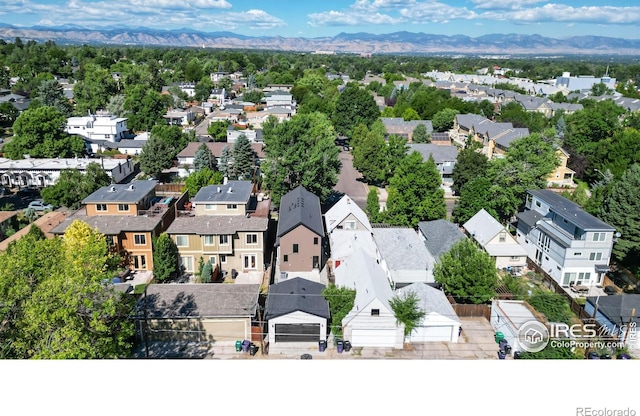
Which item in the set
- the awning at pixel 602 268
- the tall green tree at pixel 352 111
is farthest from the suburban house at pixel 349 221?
the tall green tree at pixel 352 111

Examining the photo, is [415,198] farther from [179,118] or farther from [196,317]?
[179,118]

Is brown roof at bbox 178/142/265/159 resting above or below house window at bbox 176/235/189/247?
above

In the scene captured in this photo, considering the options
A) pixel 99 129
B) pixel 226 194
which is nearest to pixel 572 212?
pixel 226 194

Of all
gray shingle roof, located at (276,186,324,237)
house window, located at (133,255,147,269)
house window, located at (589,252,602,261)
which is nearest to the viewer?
gray shingle roof, located at (276,186,324,237)

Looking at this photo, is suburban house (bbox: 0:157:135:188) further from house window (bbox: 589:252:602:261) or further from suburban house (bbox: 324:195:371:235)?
house window (bbox: 589:252:602:261)

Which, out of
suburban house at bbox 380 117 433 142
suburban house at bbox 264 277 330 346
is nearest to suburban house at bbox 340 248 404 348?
suburban house at bbox 264 277 330 346

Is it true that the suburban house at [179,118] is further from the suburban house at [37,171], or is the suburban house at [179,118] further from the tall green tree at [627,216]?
the tall green tree at [627,216]
